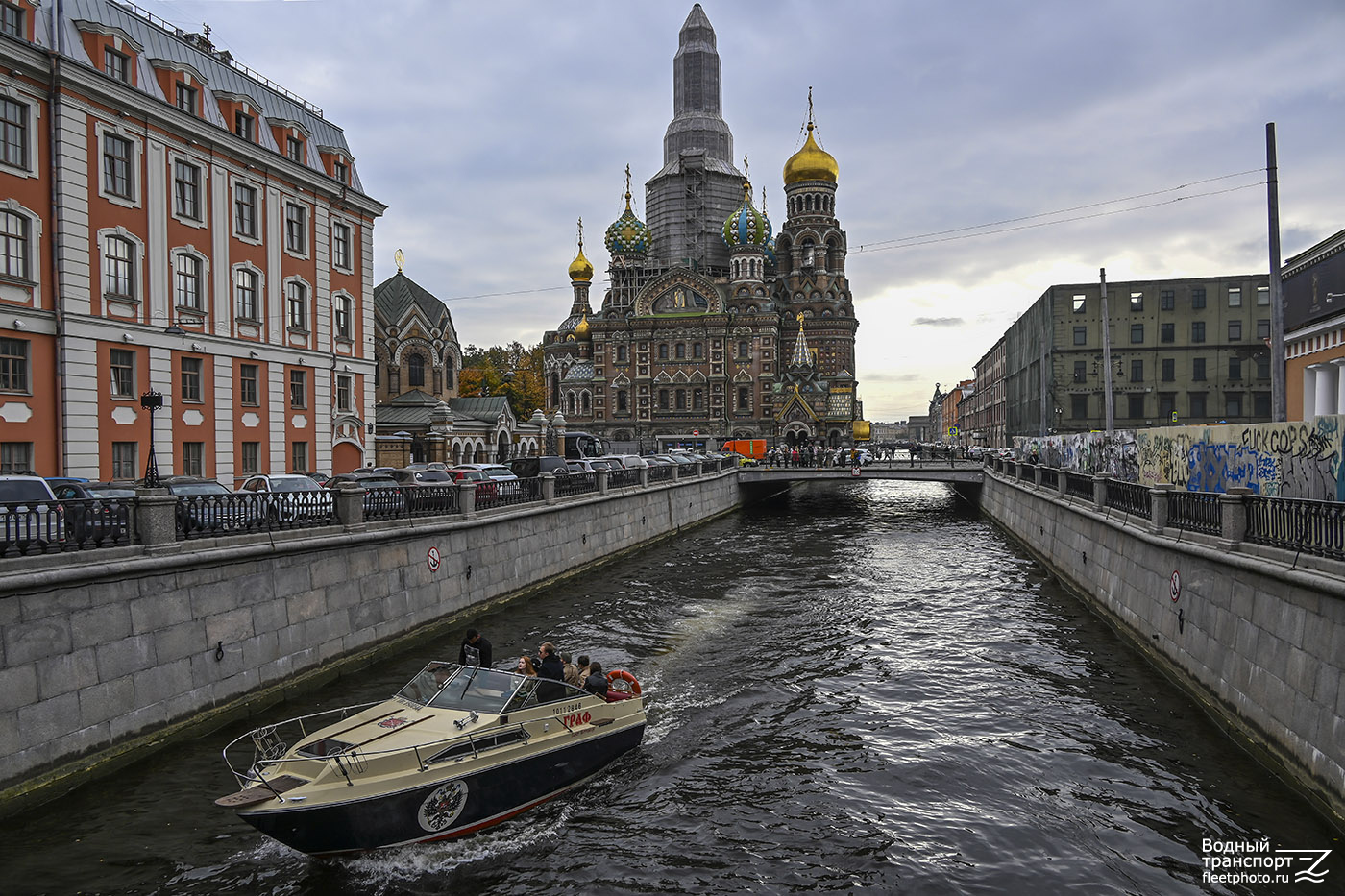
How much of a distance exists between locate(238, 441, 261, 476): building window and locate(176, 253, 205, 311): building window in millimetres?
5095

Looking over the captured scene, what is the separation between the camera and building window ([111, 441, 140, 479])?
2448cm

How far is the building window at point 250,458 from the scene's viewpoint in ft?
95.5

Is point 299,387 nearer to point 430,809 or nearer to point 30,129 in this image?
point 30,129

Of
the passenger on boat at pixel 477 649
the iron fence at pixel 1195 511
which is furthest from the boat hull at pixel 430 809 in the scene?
the iron fence at pixel 1195 511

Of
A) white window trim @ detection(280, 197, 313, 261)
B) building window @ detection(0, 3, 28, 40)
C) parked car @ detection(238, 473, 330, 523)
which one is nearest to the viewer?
parked car @ detection(238, 473, 330, 523)

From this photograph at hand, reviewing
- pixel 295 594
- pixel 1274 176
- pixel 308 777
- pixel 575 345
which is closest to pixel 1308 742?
pixel 308 777

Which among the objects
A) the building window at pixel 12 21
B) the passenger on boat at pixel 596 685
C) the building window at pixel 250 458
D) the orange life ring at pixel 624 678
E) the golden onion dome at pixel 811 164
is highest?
the golden onion dome at pixel 811 164

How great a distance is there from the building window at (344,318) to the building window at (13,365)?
1289cm

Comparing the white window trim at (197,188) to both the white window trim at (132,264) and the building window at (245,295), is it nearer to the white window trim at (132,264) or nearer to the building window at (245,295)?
the white window trim at (132,264)

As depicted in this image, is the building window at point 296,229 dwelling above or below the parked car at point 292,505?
Result: above

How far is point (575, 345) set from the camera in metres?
101

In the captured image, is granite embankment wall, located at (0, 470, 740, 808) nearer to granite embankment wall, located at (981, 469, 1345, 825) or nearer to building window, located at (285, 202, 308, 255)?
building window, located at (285, 202, 308, 255)

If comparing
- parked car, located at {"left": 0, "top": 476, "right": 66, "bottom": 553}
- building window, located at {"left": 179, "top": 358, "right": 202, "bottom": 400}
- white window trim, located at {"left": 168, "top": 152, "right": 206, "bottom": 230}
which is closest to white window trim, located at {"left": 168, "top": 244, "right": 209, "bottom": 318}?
white window trim, located at {"left": 168, "top": 152, "right": 206, "bottom": 230}

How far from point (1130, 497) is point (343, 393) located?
29.1 metres
